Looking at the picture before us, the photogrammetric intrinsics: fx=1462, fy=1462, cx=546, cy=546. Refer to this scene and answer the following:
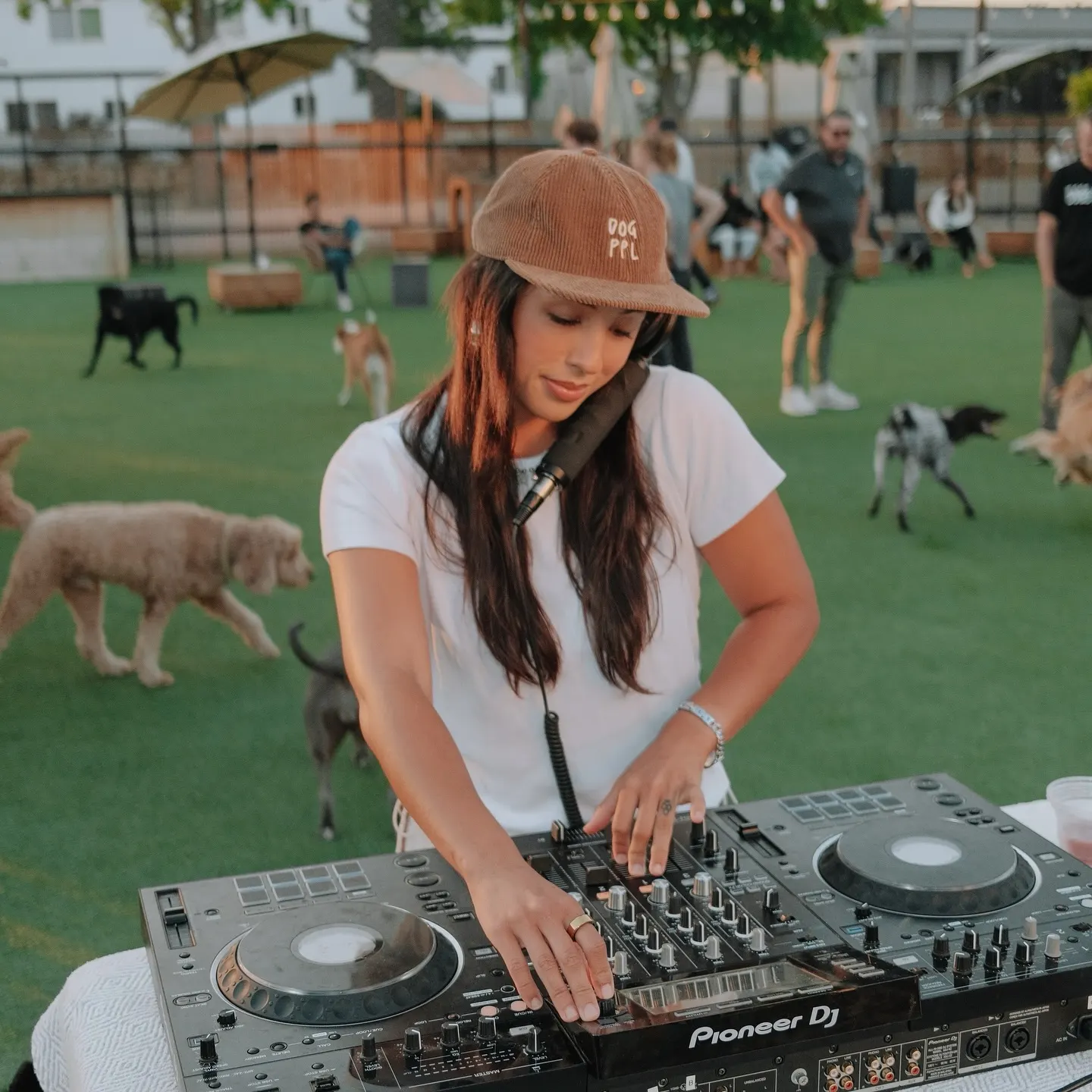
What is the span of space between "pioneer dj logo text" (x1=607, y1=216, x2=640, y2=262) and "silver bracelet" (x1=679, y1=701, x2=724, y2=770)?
585 millimetres

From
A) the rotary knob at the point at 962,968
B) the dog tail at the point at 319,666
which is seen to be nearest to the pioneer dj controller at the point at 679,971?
the rotary knob at the point at 962,968

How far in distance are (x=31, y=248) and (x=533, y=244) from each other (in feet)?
59.5

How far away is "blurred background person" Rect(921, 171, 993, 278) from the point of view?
18.9m

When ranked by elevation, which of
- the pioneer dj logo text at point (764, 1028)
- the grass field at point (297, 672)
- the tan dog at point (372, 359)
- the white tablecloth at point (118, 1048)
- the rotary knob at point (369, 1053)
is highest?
the rotary knob at point (369, 1053)

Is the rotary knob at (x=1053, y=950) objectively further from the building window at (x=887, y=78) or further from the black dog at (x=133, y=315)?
the building window at (x=887, y=78)

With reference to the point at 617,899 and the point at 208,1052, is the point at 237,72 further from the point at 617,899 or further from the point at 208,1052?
the point at 208,1052

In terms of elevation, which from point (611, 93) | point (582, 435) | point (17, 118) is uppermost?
point (17, 118)

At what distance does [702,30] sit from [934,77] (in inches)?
788

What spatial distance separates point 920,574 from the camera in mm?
6352

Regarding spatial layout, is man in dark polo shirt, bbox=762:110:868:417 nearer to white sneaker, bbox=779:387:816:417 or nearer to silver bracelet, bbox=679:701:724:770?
white sneaker, bbox=779:387:816:417

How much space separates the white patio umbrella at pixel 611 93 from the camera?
1638 cm

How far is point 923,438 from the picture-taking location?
7.00 metres

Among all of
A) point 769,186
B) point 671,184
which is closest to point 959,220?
point 769,186

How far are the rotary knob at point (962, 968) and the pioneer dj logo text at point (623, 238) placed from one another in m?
0.90
